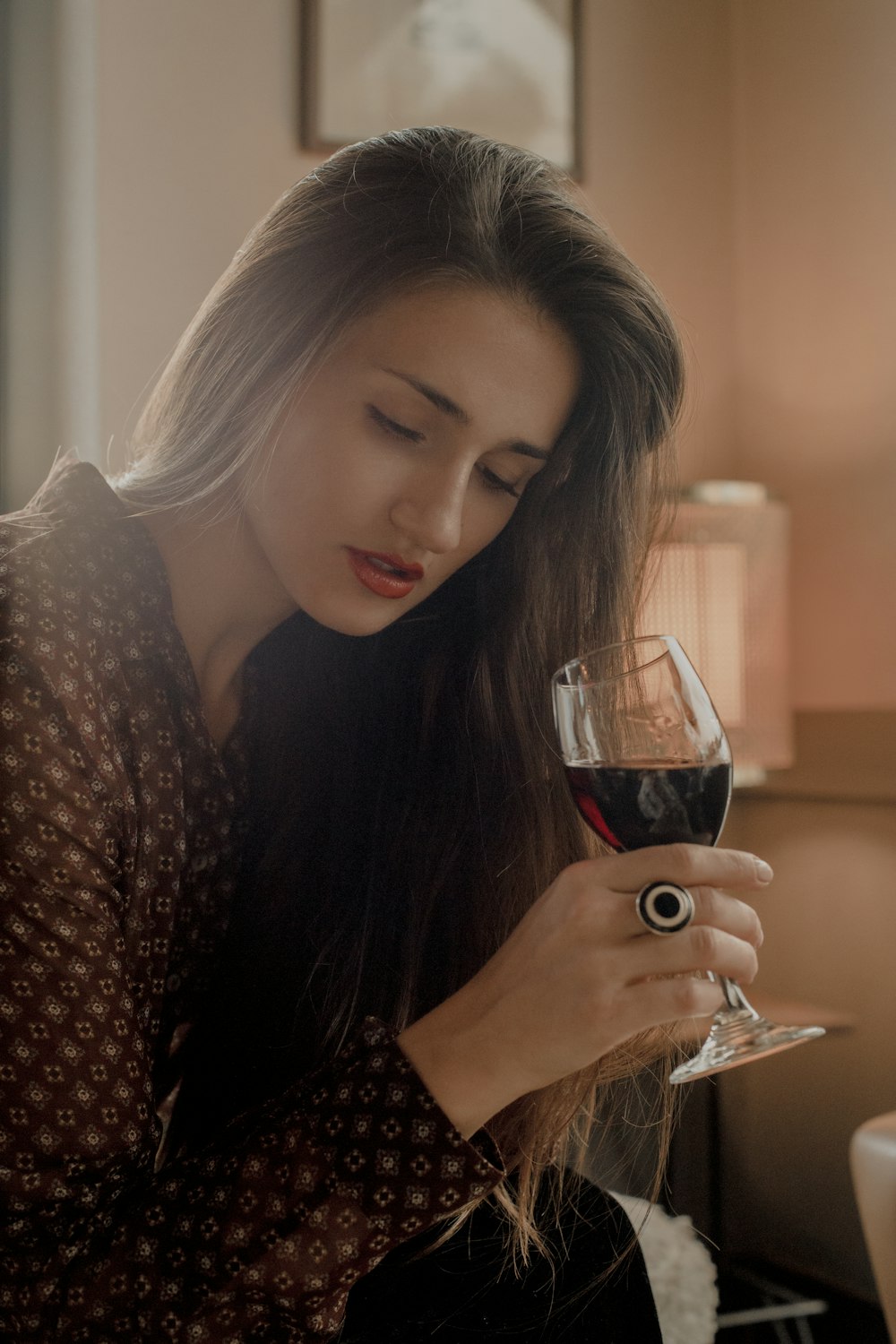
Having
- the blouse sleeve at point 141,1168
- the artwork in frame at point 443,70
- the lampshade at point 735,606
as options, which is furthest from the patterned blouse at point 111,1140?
the artwork in frame at point 443,70

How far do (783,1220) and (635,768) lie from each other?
Answer: 1.85 meters

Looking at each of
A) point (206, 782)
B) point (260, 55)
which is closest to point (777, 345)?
point (260, 55)

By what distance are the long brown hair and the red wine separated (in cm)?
34

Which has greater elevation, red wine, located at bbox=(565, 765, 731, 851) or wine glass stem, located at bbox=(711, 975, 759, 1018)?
red wine, located at bbox=(565, 765, 731, 851)

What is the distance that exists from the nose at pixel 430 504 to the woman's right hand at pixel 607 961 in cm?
37

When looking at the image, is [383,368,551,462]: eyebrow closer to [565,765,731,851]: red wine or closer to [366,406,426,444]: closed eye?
[366,406,426,444]: closed eye

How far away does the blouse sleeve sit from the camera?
71 centimetres

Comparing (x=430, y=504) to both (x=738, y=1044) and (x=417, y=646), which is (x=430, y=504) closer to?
(x=417, y=646)

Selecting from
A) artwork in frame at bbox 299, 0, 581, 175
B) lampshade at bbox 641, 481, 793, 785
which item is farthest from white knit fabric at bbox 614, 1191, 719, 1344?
artwork in frame at bbox 299, 0, 581, 175

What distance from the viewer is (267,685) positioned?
123cm

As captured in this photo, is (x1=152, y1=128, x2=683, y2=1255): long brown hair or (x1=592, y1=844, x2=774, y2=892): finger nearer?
(x1=592, y1=844, x2=774, y2=892): finger

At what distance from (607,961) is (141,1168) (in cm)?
33

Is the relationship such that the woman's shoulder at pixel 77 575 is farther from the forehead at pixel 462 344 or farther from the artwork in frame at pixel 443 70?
the artwork in frame at pixel 443 70

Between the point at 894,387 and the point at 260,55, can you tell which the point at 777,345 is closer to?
the point at 894,387
